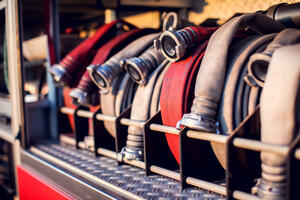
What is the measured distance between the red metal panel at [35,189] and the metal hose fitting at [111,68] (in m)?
0.53

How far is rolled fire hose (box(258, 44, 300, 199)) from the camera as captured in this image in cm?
80

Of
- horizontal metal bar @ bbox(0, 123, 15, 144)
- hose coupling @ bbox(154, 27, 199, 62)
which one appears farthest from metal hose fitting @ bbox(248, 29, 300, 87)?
horizontal metal bar @ bbox(0, 123, 15, 144)

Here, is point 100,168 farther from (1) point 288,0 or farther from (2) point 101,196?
(1) point 288,0

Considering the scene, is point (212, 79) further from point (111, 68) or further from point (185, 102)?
point (111, 68)

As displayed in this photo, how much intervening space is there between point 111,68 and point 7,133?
1.15m

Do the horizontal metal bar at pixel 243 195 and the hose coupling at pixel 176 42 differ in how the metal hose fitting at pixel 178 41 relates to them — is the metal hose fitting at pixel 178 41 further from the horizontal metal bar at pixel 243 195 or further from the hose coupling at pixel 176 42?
the horizontal metal bar at pixel 243 195

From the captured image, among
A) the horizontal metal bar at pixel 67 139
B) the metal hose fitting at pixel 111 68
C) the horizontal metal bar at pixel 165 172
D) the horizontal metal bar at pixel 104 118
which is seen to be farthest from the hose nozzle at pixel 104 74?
the horizontal metal bar at pixel 67 139

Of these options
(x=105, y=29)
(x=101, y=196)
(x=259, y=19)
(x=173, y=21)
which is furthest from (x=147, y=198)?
(x=105, y=29)

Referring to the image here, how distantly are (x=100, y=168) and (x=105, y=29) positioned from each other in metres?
0.87

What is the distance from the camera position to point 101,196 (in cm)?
122

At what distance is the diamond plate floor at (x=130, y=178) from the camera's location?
3.72 ft

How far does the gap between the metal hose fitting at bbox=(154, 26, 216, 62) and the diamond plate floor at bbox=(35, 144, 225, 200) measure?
1.65ft

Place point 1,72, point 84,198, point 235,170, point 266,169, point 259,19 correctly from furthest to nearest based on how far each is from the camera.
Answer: point 1,72
point 84,198
point 259,19
point 235,170
point 266,169

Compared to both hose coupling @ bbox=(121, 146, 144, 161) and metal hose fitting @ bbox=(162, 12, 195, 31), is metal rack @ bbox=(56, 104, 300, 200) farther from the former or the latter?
metal hose fitting @ bbox=(162, 12, 195, 31)
